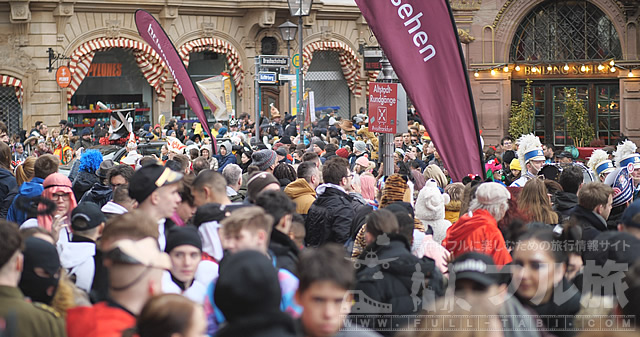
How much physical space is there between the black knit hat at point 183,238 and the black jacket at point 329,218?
2.94 meters

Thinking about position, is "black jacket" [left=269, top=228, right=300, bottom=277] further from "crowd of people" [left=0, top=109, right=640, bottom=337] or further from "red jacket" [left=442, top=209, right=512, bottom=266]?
"red jacket" [left=442, top=209, right=512, bottom=266]

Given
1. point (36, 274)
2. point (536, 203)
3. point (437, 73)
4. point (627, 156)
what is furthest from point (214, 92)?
point (36, 274)

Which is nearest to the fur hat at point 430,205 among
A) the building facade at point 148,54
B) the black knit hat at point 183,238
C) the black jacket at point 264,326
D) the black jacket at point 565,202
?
the black jacket at point 565,202

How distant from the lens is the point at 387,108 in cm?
1035

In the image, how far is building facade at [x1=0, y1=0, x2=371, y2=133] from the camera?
28047 millimetres

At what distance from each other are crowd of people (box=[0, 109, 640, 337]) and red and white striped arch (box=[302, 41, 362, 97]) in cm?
2578

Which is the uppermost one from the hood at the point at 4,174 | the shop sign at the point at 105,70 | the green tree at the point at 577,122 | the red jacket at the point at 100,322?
the shop sign at the point at 105,70

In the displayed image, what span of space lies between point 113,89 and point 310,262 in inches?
1144

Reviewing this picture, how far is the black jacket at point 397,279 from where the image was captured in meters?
5.20

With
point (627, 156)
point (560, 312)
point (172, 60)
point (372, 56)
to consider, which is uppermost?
point (372, 56)

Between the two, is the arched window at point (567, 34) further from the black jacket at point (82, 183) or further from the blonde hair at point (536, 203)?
the blonde hair at point (536, 203)

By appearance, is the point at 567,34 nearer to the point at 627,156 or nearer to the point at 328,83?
the point at 328,83

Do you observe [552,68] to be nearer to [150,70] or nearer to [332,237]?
[150,70]

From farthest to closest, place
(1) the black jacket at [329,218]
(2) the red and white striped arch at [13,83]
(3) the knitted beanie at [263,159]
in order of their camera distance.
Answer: (2) the red and white striped arch at [13,83] → (3) the knitted beanie at [263,159] → (1) the black jacket at [329,218]
